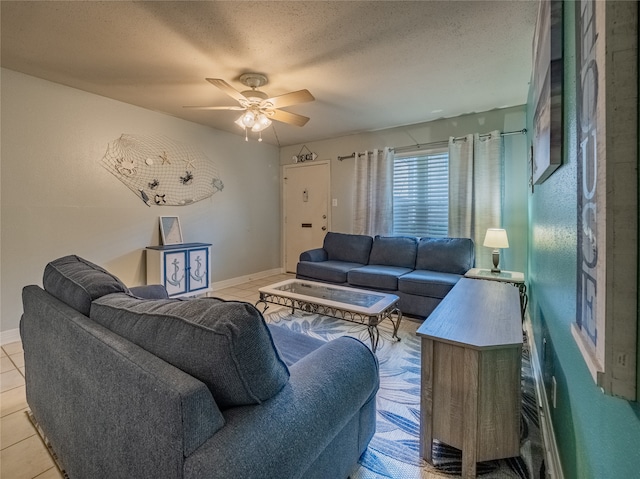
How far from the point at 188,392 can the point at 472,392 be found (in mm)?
1181

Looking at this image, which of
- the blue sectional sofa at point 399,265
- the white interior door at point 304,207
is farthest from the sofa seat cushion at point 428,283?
the white interior door at point 304,207

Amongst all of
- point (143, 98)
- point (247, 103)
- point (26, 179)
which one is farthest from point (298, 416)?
point (143, 98)

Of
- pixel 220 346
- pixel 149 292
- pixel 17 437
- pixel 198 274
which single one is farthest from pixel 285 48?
pixel 17 437

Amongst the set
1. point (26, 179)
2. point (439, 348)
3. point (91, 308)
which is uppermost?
point (26, 179)

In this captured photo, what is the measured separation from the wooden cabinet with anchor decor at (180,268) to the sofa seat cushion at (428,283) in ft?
8.51

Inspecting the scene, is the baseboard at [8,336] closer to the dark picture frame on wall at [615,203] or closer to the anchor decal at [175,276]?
the anchor decal at [175,276]

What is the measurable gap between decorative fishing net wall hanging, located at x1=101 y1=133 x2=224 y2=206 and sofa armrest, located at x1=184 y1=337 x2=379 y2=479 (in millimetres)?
3542

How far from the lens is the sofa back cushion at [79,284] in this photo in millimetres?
1215

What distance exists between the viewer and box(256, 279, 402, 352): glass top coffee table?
238cm

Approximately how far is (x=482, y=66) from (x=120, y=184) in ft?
13.3

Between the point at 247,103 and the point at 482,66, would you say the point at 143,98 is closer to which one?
the point at 247,103

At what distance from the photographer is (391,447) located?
4.93ft

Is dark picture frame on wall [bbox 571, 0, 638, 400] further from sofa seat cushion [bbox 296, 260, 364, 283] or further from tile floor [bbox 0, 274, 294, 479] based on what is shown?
sofa seat cushion [bbox 296, 260, 364, 283]

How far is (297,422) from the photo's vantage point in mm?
838
